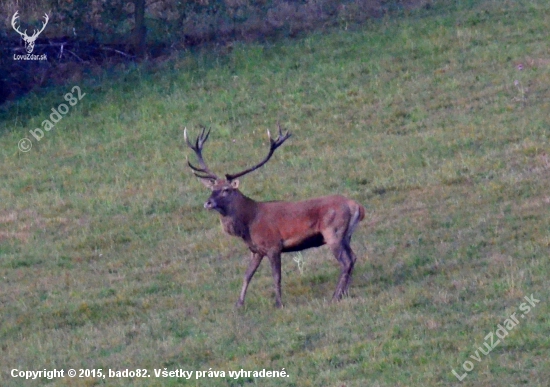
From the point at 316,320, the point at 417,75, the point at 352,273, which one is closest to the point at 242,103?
the point at 417,75

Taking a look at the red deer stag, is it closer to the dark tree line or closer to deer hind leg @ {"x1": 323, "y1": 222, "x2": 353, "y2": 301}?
deer hind leg @ {"x1": 323, "y1": 222, "x2": 353, "y2": 301}

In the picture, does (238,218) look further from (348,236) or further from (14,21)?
(14,21)

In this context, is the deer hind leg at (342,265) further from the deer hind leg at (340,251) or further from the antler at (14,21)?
the antler at (14,21)

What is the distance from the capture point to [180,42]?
22.6 metres

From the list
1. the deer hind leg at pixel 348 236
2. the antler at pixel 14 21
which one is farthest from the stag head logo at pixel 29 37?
the deer hind leg at pixel 348 236

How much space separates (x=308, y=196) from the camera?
47.7 feet

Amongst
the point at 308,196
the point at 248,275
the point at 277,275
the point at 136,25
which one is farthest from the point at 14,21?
the point at 277,275

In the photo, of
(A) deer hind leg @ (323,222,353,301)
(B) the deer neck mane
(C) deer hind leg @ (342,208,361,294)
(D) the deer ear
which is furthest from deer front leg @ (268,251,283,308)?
(D) the deer ear

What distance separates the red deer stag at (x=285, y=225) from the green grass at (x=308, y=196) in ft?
1.34

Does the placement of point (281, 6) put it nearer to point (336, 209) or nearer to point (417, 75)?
point (417, 75)

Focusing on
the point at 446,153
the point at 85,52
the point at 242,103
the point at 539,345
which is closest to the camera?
the point at 539,345

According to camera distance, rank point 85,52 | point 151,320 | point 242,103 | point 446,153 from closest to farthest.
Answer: point 151,320 → point 446,153 → point 242,103 → point 85,52

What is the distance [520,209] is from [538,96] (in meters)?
5.47

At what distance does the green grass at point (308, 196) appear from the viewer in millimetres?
9211
